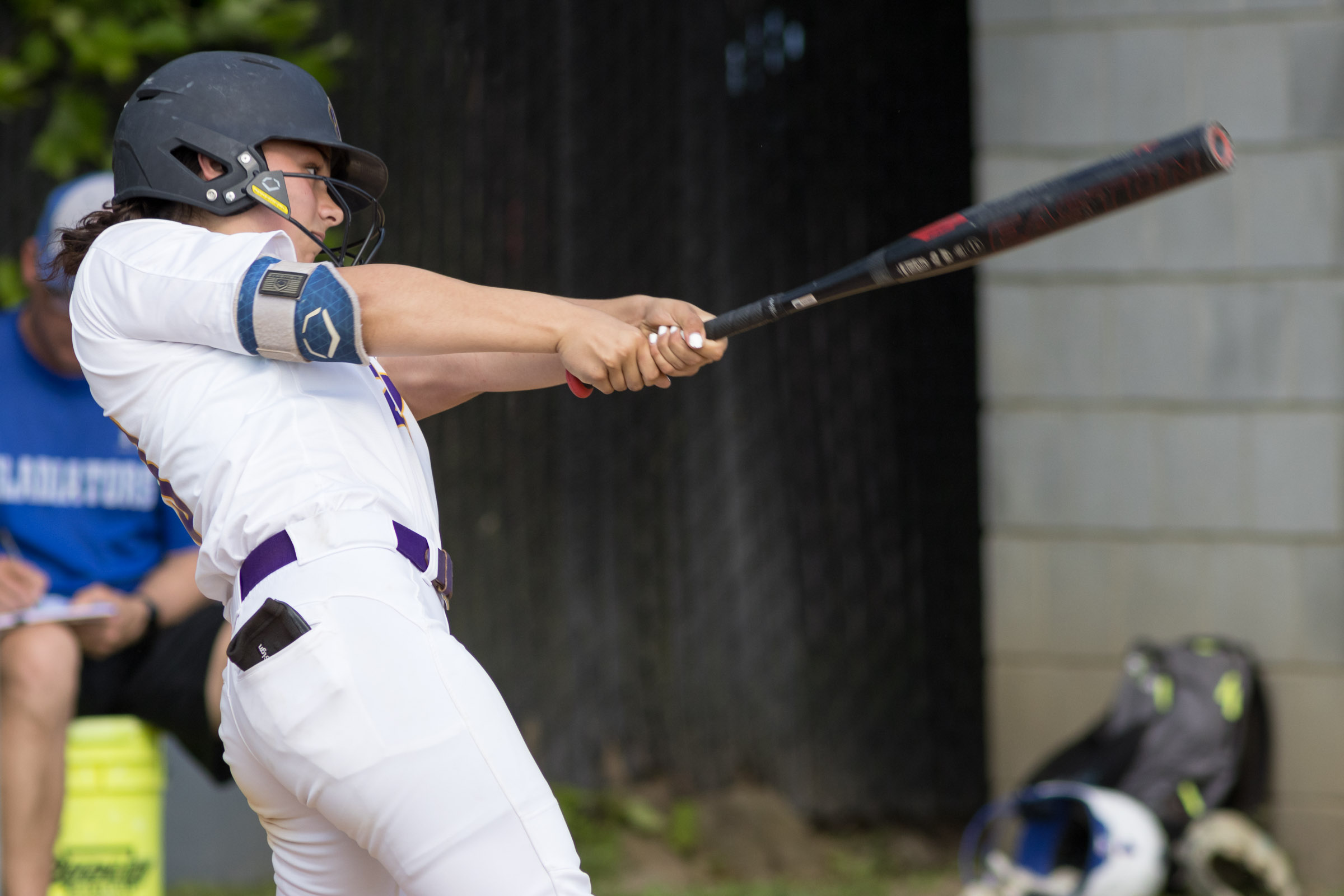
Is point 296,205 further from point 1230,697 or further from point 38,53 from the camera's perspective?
point 1230,697

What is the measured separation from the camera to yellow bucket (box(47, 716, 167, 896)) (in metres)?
2.99

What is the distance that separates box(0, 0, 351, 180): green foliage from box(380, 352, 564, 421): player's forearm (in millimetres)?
2173

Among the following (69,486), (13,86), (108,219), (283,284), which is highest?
(13,86)

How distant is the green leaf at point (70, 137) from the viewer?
390 cm

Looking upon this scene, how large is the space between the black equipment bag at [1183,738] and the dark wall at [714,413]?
68 cm

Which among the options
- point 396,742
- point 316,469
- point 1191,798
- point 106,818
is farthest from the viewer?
point 1191,798

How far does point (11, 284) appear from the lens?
12.8 feet

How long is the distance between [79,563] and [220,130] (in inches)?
67.0

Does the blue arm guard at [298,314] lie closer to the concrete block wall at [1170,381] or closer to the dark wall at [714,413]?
the dark wall at [714,413]

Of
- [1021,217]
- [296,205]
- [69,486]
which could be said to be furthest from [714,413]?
[1021,217]

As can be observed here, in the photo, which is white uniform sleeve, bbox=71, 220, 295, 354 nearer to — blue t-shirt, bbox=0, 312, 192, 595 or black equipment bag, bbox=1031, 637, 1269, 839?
blue t-shirt, bbox=0, 312, 192, 595

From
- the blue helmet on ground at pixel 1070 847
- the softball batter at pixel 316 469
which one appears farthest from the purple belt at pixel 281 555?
the blue helmet on ground at pixel 1070 847

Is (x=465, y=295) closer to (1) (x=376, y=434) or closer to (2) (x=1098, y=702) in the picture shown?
(1) (x=376, y=434)

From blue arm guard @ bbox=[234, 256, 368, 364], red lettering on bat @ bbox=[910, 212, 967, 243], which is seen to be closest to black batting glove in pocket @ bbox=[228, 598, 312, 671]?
blue arm guard @ bbox=[234, 256, 368, 364]
